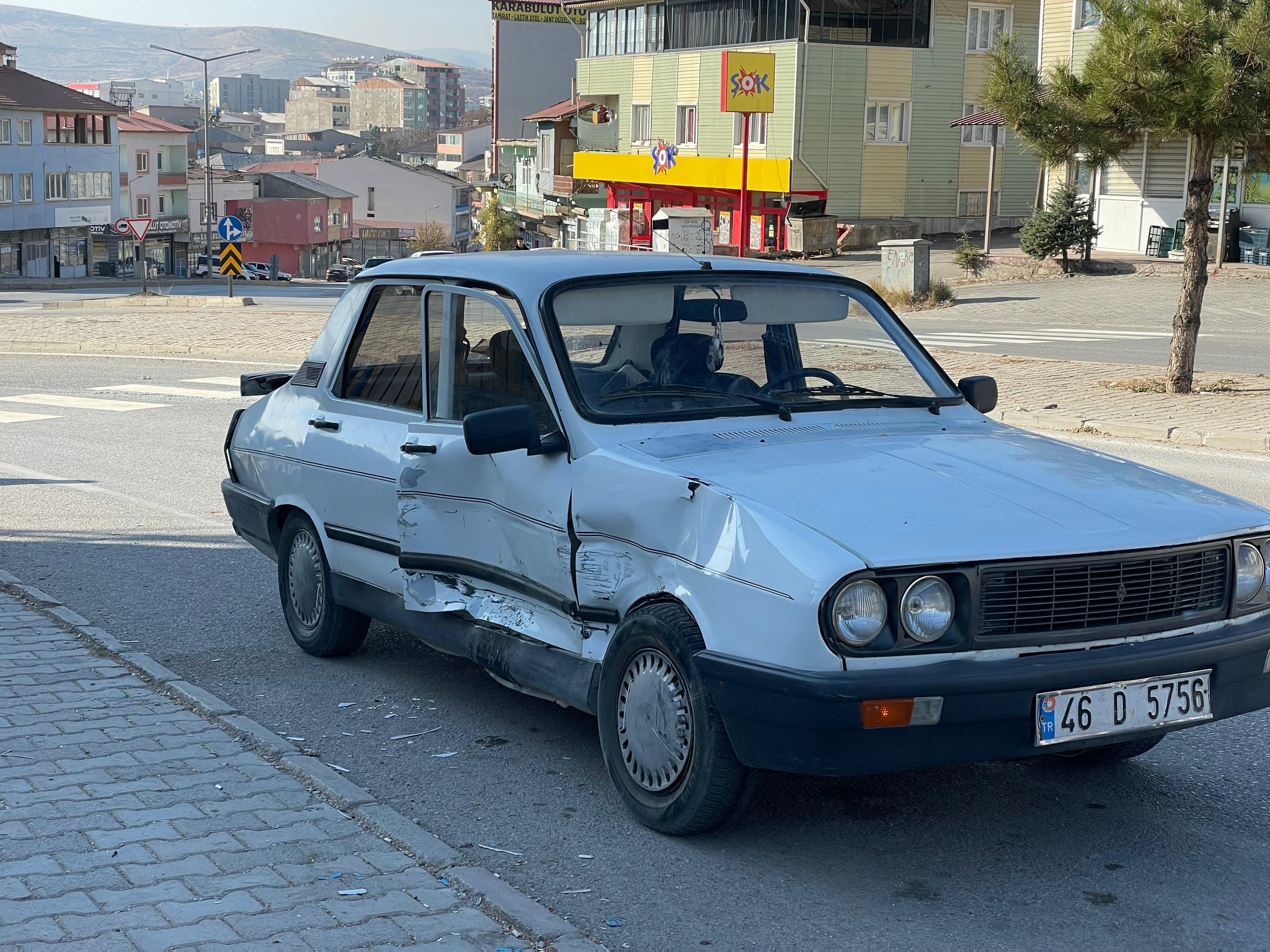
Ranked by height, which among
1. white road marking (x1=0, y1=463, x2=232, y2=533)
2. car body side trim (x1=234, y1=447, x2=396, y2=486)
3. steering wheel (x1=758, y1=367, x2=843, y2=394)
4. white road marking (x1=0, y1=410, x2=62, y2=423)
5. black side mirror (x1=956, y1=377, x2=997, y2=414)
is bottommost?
white road marking (x1=0, y1=410, x2=62, y2=423)

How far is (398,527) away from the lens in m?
5.63

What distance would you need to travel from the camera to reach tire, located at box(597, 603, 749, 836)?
4141mm

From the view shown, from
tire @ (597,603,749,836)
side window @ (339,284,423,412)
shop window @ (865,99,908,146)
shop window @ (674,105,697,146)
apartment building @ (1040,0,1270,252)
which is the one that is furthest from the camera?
shop window @ (674,105,697,146)

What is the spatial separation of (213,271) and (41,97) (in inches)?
522

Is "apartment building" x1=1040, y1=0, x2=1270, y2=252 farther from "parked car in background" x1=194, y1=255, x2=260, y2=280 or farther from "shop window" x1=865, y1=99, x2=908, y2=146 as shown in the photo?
"parked car in background" x1=194, y1=255, x2=260, y2=280

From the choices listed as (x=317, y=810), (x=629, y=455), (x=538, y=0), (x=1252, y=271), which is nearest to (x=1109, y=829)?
(x=629, y=455)

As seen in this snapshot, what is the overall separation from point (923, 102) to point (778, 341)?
153 ft

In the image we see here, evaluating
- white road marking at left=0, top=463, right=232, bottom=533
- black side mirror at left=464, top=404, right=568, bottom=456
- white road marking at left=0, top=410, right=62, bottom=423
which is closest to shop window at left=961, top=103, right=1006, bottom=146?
white road marking at left=0, top=410, right=62, bottom=423

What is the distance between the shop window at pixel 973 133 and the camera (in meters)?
50.4

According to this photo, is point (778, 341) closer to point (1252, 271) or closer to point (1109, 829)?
point (1109, 829)

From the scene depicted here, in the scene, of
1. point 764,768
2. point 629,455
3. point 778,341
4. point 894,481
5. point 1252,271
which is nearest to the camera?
point 764,768

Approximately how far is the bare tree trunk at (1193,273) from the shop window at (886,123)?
34365 mm

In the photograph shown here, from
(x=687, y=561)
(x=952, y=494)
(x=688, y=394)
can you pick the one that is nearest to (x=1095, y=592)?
(x=952, y=494)

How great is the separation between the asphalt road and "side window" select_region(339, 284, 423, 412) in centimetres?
120
